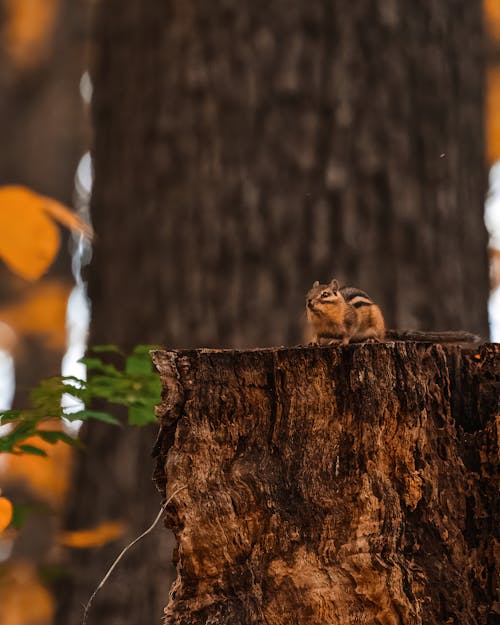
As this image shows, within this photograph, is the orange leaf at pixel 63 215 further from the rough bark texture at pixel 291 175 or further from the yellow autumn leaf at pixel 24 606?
the yellow autumn leaf at pixel 24 606

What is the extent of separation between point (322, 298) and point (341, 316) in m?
0.11

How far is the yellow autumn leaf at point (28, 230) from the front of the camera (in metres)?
3.58

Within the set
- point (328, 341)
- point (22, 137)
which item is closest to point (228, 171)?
point (328, 341)

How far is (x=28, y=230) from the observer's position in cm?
366

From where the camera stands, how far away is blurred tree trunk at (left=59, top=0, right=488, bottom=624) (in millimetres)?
4957

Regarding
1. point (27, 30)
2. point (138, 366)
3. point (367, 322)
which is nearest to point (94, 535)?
point (138, 366)

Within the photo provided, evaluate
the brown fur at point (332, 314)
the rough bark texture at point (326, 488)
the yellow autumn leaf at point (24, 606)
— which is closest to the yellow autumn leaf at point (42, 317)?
the yellow autumn leaf at point (24, 606)

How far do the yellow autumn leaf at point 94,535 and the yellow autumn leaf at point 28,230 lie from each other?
1901mm

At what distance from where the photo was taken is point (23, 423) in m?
3.28

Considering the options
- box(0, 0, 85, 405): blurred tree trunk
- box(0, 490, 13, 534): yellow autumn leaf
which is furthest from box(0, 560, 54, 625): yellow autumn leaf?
box(0, 490, 13, 534): yellow autumn leaf

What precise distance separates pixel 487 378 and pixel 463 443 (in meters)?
0.25

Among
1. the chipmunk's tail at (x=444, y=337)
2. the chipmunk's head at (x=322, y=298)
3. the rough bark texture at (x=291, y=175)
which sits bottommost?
the chipmunk's tail at (x=444, y=337)

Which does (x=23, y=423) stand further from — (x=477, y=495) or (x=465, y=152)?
(x=465, y=152)

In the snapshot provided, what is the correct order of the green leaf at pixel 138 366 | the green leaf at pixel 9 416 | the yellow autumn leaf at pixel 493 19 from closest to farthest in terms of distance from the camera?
the green leaf at pixel 9 416
the green leaf at pixel 138 366
the yellow autumn leaf at pixel 493 19
